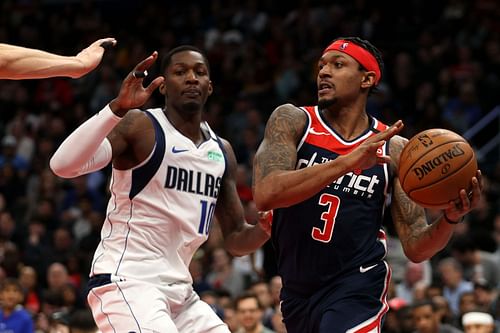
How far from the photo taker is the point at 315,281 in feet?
18.9

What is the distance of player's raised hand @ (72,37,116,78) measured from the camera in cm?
508

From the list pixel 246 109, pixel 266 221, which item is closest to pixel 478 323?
pixel 266 221

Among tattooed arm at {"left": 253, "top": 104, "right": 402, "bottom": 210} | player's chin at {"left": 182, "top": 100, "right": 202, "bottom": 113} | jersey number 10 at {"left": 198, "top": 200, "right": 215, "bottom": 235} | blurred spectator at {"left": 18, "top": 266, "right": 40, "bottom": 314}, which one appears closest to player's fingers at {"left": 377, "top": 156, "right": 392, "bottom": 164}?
tattooed arm at {"left": 253, "top": 104, "right": 402, "bottom": 210}

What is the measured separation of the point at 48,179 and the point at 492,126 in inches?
274

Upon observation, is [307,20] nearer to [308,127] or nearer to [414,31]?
[414,31]

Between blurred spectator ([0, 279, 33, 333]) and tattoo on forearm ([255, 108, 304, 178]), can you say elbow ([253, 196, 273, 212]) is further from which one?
blurred spectator ([0, 279, 33, 333])

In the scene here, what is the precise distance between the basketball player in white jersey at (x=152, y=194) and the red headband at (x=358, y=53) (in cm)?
88

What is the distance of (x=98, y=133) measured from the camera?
5512 millimetres

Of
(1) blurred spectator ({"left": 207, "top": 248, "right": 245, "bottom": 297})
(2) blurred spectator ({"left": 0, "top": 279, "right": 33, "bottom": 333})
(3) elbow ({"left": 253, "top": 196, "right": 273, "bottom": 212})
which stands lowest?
(1) blurred spectator ({"left": 207, "top": 248, "right": 245, "bottom": 297})

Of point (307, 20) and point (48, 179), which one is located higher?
point (307, 20)

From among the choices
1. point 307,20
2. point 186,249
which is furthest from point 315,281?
point 307,20

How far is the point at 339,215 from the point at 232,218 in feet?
3.34

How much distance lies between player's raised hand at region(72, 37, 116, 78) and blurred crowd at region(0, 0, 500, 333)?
4579 millimetres

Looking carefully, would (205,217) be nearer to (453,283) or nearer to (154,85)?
(154,85)
